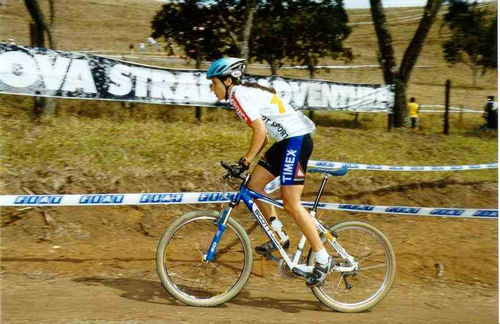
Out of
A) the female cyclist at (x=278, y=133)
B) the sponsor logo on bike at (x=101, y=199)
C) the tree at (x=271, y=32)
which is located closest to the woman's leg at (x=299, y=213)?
the female cyclist at (x=278, y=133)

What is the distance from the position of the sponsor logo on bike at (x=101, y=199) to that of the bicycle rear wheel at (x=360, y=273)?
250cm

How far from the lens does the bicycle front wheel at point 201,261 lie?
547cm

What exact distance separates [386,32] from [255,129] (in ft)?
50.3

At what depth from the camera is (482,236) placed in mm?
8406

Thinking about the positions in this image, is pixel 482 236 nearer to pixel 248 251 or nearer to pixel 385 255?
pixel 385 255

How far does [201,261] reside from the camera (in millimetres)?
5848

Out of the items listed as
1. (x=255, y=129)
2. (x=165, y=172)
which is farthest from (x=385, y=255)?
(x=165, y=172)

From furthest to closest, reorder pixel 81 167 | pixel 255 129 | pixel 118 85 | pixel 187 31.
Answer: pixel 187 31 → pixel 118 85 → pixel 81 167 → pixel 255 129

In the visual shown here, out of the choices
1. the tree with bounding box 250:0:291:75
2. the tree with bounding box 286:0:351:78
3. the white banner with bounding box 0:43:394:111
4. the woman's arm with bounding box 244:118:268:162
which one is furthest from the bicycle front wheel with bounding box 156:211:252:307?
the tree with bounding box 286:0:351:78

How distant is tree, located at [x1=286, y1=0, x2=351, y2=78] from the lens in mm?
27562

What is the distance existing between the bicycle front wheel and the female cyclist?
667mm

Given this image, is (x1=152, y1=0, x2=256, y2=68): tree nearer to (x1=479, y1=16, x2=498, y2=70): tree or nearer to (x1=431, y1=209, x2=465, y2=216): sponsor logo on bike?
(x1=479, y1=16, x2=498, y2=70): tree

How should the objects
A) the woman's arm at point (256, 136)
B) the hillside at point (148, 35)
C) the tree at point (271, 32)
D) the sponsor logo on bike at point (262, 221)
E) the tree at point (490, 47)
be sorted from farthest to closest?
the hillside at point (148, 35), the tree at point (490, 47), the tree at point (271, 32), the sponsor logo on bike at point (262, 221), the woman's arm at point (256, 136)

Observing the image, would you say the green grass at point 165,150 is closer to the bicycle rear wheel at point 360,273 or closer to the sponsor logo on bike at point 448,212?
the sponsor logo on bike at point 448,212
